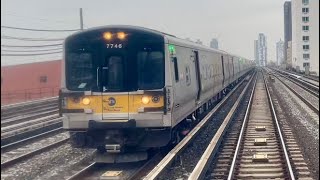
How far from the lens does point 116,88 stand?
30.6ft

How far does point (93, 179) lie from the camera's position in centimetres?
884

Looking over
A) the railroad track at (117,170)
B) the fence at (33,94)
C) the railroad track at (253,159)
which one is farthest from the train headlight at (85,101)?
the fence at (33,94)

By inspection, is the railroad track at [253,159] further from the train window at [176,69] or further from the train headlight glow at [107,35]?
the train headlight glow at [107,35]

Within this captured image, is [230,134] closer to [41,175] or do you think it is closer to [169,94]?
[169,94]

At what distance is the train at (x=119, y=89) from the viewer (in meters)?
9.37

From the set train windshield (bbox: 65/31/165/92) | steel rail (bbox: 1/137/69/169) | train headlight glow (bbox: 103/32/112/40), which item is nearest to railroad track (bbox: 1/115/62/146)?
steel rail (bbox: 1/137/69/169)

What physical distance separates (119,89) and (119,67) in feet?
1.67

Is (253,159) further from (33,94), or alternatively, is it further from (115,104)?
(33,94)

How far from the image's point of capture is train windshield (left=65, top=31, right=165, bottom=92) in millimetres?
9375

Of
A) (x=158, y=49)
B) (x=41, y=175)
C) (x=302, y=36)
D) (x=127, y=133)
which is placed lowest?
(x=41, y=175)

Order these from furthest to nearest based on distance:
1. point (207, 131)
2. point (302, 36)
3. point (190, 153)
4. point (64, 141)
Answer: point (302, 36) < point (207, 131) < point (64, 141) < point (190, 153)

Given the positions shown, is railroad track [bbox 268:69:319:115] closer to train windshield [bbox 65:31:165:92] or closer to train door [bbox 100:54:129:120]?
train windshield [bbox 65:31:165:92]

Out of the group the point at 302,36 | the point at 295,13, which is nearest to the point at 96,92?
the point at 302,36

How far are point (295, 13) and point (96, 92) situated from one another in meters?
75.6
